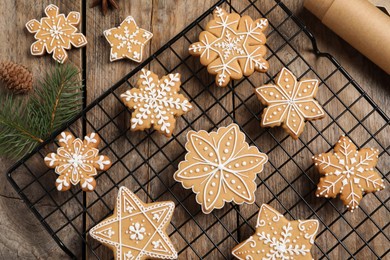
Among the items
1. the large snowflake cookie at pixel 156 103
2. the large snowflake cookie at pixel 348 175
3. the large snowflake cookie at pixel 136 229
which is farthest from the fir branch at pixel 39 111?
the large snowflake cookie at pixel 348 175

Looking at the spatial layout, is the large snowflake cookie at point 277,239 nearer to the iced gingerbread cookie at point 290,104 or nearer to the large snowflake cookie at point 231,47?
the iced gingerbread cookie at point 290,104

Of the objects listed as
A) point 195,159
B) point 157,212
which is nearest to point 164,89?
point 195,159

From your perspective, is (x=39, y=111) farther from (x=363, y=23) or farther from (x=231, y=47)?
(x=363, y=23)

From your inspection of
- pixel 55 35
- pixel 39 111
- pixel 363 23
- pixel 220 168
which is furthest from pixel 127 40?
pixel 363 23

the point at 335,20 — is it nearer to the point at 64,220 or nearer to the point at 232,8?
the point at 232,8

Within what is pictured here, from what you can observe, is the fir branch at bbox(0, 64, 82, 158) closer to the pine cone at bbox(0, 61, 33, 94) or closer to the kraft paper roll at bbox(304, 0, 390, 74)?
the pine cone at bbox(0, 61, 33, 94)

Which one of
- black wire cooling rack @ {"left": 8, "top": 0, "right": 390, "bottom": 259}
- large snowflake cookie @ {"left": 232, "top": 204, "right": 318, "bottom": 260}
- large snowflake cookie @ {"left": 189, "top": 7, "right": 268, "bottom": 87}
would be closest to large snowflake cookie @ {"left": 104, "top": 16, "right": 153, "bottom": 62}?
black wire cooling rack @ {"left": 8, "top": 0, "right": 390, "bottom": 259}

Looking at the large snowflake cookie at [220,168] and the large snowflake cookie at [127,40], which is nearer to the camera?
the large snowflake cookie at [220,168]

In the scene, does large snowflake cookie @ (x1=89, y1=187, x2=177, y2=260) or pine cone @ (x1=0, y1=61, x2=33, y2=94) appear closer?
large snowflake cookie @ (x1=89, y1=187, x2=177, y2=260)
